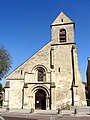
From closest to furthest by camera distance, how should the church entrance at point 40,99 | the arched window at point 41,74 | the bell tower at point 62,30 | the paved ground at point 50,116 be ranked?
the paved ground at point 50,116 < the church entrance at point 40,99 < the arched window at point 41,74 < the bell tower at point 62,30

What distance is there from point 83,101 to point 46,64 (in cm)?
866

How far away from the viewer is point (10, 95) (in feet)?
109

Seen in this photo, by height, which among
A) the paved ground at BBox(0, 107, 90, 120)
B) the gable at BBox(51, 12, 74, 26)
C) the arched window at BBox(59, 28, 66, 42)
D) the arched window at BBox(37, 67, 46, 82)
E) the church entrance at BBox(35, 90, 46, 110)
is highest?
the gable at BBox(51, 12, 74, 26)

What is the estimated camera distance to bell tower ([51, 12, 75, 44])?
115 ft

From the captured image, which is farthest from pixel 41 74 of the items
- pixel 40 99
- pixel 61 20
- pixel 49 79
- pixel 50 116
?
pixel 50 116

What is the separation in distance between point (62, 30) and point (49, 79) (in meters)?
9.47

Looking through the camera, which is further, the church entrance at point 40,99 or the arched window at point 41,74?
the arched window at point 41,74

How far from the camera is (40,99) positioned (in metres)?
33.2

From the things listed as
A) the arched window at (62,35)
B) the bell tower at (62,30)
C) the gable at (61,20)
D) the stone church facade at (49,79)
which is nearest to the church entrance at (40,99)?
the stone church facade at (49,79)

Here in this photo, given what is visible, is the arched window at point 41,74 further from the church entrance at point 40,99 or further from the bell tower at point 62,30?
the bell tower at point 62,30

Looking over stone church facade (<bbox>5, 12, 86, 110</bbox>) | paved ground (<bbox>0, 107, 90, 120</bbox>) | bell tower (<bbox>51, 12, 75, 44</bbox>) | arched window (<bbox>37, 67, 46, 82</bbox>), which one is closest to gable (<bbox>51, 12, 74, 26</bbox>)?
bell tower (<bbox>51, 12, 75, 44</bbox>)

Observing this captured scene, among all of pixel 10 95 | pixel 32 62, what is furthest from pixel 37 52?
pixel 10 95

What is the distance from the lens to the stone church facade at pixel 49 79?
31734 millimetres

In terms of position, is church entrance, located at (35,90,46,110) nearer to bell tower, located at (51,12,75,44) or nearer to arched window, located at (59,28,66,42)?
bell tower, located at (51,12,75,44)
